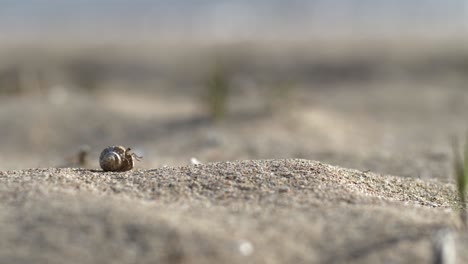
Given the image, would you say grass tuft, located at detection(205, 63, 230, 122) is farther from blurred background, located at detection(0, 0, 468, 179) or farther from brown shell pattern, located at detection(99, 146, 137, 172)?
brown shell pattern, located at detection(99, 146, 137, 172)

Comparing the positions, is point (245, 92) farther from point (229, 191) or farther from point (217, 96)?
point (229, 191)

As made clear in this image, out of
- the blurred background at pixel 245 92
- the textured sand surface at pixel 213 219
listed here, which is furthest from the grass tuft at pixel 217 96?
the textured sand surface at pixel 213 219

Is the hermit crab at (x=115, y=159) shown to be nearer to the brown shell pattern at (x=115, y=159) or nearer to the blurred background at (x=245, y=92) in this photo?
the brown shell pattern at (x=115, y=159)

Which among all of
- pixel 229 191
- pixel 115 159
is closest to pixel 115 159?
pixel 115 159

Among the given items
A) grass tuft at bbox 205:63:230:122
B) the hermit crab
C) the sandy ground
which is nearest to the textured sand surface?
the sandy ground

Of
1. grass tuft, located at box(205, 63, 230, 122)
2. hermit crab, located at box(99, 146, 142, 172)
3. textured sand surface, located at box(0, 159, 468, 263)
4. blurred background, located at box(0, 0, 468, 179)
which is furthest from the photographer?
grass tuft, located at box(205, 63, 230, 122)

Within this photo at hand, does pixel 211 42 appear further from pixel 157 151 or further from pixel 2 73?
pixel 157 151
